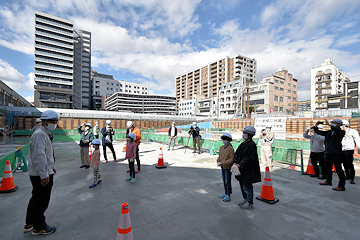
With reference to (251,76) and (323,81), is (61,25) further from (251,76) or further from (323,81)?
(323,81)

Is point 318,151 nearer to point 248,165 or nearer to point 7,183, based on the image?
point 248,165

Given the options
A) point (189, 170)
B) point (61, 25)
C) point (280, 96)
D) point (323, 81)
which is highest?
point (61, 25)

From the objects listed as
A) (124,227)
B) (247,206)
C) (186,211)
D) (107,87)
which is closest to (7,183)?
(124,227)

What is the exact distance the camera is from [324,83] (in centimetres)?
6444

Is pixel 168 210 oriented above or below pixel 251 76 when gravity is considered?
below

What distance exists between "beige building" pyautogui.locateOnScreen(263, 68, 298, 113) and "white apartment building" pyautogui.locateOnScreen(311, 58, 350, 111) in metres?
7.69

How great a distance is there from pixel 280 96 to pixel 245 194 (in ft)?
262

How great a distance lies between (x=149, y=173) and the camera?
22.9ft

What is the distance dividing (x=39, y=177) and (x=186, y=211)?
2.98 meters

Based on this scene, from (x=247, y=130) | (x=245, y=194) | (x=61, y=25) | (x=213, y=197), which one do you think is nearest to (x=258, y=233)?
(x=245, y=194)

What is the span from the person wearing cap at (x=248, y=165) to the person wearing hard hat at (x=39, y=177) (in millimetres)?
3788

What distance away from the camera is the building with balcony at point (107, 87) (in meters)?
112

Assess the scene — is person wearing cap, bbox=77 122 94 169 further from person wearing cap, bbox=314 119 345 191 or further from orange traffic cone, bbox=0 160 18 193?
person wearing cap, bbox=314 119 345 191

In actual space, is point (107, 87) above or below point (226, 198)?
above
